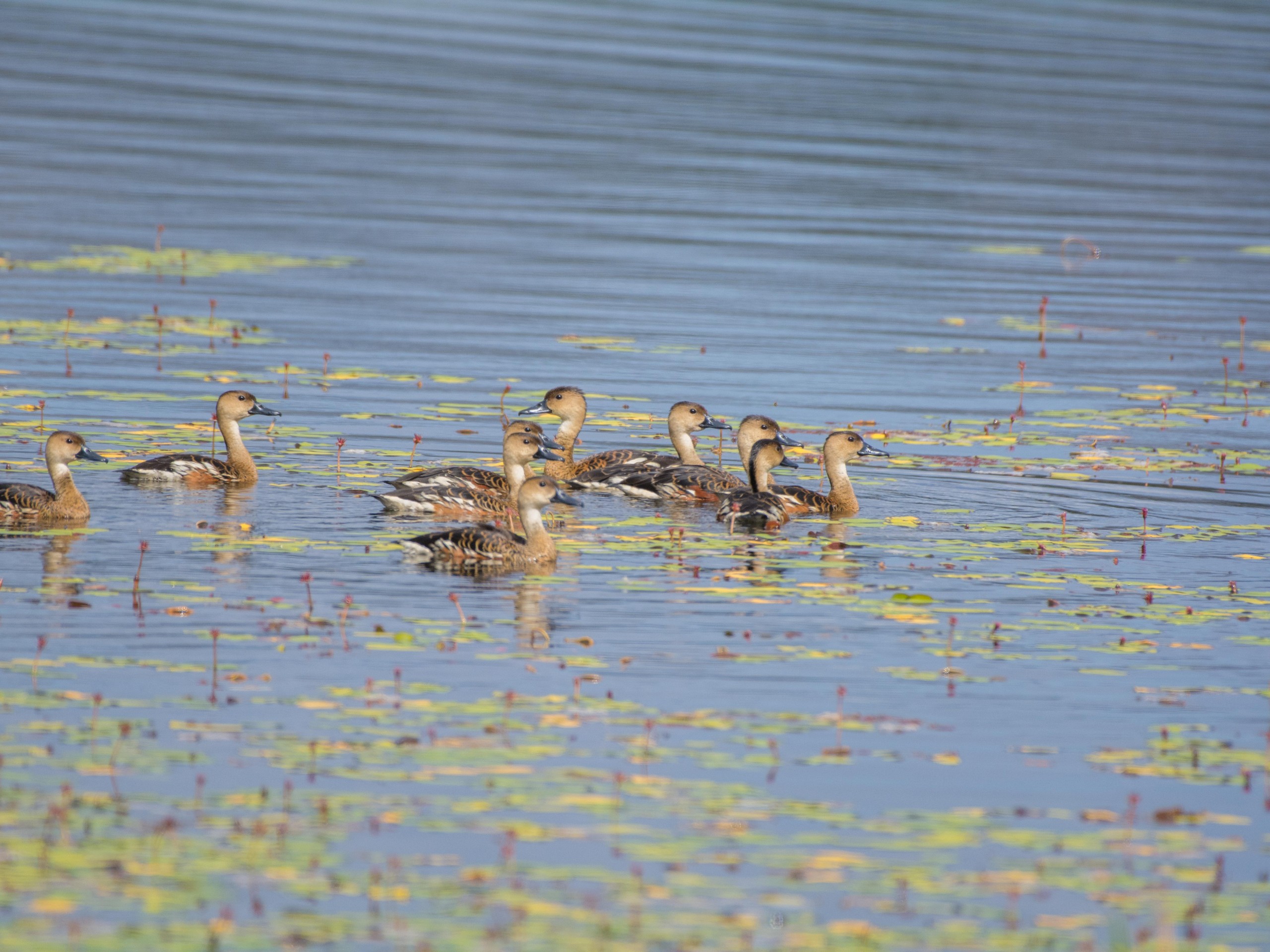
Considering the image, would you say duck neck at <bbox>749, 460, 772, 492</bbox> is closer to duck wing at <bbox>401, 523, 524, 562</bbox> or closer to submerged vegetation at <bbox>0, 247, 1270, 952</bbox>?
submerged vegetation at <bbox>0, 247, 1270, 952</bbox>

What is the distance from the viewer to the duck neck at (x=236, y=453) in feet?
52.3

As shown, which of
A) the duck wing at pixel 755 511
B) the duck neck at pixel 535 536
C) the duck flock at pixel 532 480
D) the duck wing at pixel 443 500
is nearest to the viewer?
the duck neck at pixel 535 536

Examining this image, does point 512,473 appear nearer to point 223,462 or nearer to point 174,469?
point 223,462

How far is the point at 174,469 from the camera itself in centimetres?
1541

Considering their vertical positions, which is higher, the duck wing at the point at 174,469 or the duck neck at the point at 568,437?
the duck neck at the point at 568,437

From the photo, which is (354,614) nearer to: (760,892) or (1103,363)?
(760,892)

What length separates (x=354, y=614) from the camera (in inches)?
462

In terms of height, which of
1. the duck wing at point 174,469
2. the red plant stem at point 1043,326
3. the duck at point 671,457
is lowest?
the duck wing at point 174,469

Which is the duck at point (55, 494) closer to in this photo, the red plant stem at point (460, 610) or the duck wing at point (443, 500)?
the duck wing at point (443, 500)

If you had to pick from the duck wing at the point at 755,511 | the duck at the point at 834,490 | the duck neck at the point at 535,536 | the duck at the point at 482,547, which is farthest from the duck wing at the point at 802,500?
the duck at the point at 482,547

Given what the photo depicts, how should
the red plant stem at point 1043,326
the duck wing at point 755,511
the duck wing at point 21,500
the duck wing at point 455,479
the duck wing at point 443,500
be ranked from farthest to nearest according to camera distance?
the red plant stem at point 1043,326
the duck wing at point 755,511
the duck wing at point 455,479
the duck wing at point 443,500
the duck wing at point 21,500

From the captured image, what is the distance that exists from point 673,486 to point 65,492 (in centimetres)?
480

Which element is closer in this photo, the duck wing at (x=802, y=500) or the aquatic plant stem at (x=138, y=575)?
the aquatic plant stem at (x=138, y=575)

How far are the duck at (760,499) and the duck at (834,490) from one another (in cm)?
12
